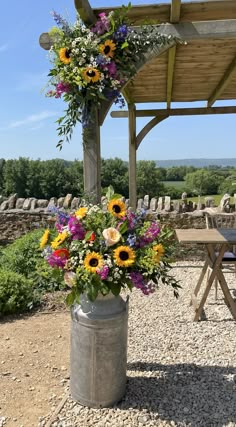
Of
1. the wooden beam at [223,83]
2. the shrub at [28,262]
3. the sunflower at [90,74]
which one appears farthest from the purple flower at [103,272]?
the wooden beam at [223,83]

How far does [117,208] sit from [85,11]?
124 cm

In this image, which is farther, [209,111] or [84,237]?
[209,111]

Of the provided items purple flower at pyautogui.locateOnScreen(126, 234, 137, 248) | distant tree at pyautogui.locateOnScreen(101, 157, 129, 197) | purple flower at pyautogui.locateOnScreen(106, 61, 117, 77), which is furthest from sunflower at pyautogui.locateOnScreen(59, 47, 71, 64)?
distant tree at pyautogui.locateOnScreen(101, 157, 129, 197)

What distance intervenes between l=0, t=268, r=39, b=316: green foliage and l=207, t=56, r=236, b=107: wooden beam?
3051 mm

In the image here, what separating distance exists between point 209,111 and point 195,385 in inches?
173

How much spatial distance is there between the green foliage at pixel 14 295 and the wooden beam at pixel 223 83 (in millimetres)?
3051

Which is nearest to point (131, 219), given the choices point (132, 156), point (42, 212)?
point (132, 156)

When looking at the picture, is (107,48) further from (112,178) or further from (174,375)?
(112,178)

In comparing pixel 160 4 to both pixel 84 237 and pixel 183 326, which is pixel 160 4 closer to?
pixel 84 237

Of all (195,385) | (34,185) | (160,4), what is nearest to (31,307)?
(195,385)

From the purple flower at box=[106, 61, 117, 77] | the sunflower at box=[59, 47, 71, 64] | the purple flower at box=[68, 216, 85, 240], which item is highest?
the sunflower at box=[59, 47, 71, 64]

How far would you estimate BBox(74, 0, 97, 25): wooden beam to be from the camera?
220 centimetres

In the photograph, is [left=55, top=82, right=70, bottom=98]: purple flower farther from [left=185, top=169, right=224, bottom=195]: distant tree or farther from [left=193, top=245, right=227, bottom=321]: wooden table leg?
[left=185, top=169, right=224, bottom=195]: distant tree

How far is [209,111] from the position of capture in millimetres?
5703
